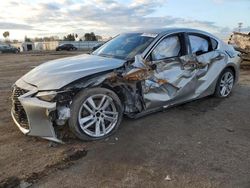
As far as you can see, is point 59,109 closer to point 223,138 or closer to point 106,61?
point 106,61

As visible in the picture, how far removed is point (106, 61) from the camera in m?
5.28

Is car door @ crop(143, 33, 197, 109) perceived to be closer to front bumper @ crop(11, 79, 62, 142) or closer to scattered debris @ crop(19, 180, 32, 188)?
front bumper @ crop(11, 79, 62, 142)

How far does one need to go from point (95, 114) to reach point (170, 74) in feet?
5.42

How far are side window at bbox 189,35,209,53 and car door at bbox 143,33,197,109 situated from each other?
0.77 ft

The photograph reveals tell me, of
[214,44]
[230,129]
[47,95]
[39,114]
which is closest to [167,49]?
[214,44]

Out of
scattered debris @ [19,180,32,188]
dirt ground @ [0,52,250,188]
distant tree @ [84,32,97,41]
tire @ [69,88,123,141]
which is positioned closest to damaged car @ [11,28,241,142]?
tire @ [69,88,123,141]

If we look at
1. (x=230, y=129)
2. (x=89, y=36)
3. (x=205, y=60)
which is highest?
(x=205, y=60)

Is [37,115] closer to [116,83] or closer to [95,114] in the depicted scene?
[95,114]

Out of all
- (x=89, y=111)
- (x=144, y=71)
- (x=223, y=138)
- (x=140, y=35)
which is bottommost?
(x=223, y=138)

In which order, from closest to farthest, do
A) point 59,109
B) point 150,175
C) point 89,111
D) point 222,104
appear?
1. point 150,175
2. point 59,109
3. point 89,111
4. point 222,104

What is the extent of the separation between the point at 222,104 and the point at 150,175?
3.69 meters

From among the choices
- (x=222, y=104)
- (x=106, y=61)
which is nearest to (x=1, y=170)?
(x=106, y=61)

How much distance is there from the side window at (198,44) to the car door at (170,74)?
24 centimetres

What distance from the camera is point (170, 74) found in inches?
221
